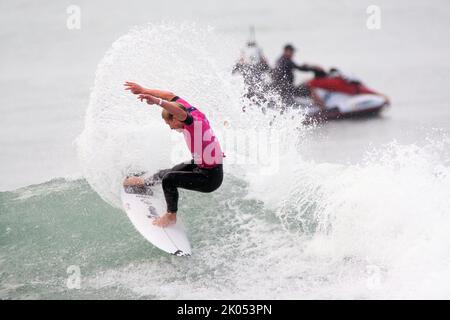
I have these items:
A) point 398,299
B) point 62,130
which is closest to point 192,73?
point 62,130

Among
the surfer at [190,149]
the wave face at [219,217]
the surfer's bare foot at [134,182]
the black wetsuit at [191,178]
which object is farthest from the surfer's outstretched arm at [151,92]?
the wave face at [219,217]

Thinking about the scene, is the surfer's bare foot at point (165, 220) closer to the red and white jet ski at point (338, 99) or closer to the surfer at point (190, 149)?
the surfer at point (190, 149)

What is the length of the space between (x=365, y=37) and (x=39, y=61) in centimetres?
650

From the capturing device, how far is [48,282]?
523cm

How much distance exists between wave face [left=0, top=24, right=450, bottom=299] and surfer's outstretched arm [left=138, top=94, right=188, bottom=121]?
49.2 inches

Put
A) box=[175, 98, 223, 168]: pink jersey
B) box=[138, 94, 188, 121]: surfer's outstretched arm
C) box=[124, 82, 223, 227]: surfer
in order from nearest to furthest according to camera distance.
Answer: box=[138, 94, 188, 121]: surfer's outstretched arm, box=[124, 82, 223, 227]: surfer, box=[175, 98, 223, 168]: pink jersey

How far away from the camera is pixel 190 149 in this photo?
532cm

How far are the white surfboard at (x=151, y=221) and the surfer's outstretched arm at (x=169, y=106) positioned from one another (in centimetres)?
110

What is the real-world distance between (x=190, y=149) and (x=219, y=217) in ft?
3.35

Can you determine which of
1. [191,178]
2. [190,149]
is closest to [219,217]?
[191,178]

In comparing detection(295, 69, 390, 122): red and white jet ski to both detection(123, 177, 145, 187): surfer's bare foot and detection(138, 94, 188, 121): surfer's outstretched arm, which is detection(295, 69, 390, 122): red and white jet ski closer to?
detection(123, 177, 145, 187): surfer's bare foot

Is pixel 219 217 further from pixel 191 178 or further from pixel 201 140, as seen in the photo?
pixel 201 140

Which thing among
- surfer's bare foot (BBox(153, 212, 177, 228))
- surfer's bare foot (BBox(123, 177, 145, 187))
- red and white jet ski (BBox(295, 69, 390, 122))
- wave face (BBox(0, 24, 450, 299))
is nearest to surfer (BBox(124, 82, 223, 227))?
surfer's bare foot (BBox(153, 212, 177, 228))

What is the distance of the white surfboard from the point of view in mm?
5391
